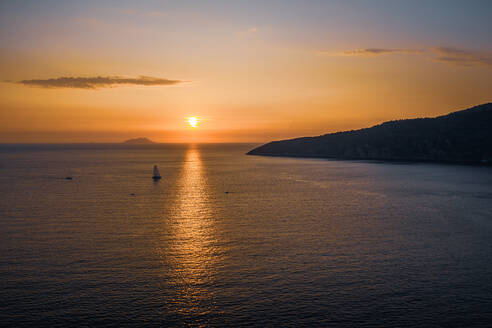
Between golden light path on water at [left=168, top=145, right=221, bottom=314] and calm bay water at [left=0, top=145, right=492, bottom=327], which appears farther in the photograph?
golden light path on water at [left=168, top=145, right=221, bottom=314]

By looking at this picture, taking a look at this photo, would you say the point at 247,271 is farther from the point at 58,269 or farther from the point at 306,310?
the point at 58,269

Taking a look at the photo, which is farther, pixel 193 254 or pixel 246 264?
pixel 193 254

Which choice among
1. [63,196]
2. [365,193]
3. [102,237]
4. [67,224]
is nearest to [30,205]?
[63,196]

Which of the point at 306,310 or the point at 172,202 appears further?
the point at 172,202

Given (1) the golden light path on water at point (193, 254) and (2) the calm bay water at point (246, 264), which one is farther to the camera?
(1) the golden light path on water at point (193, 254)
